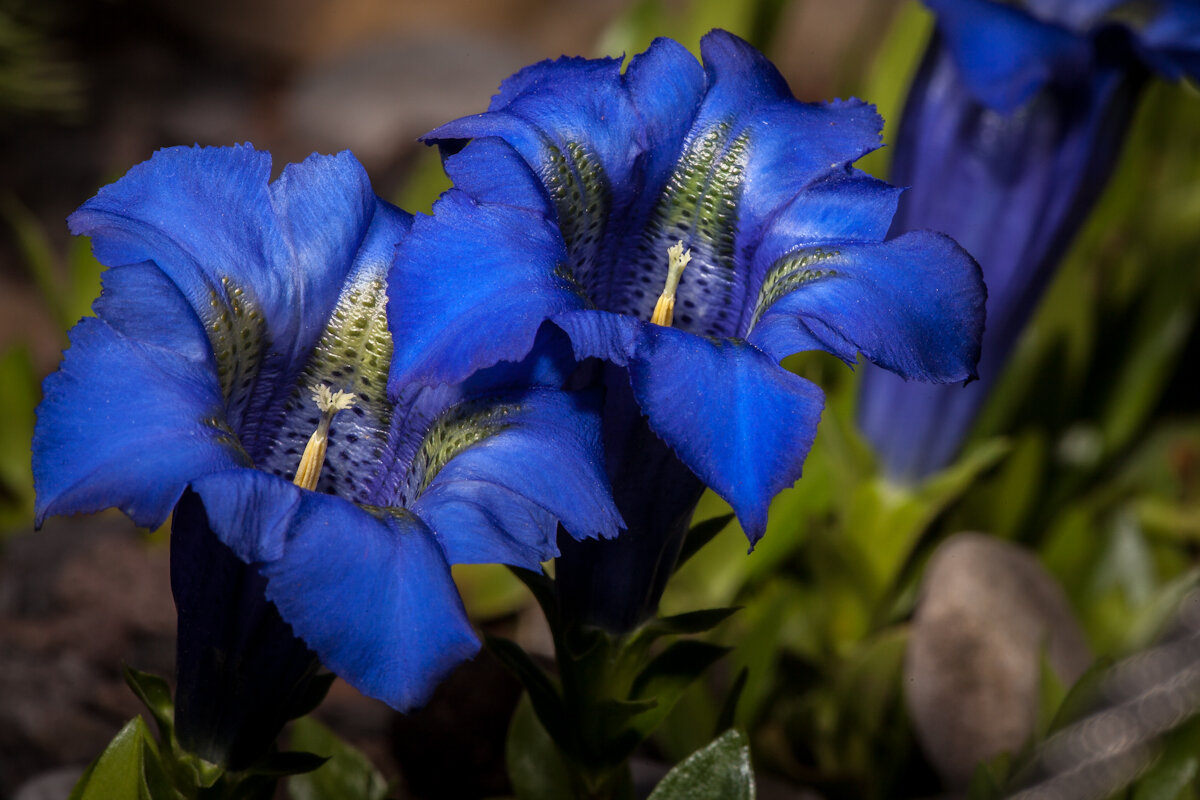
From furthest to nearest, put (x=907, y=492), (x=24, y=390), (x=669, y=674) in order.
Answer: (x=24, y=390) → (x=907, y=492) → (x=669, y=674)

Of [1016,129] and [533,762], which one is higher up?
[1016,129]

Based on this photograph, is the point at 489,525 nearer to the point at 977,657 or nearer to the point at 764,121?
the point at 764,121

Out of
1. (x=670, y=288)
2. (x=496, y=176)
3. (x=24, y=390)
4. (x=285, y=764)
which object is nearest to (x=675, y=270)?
(x=670, y=288)

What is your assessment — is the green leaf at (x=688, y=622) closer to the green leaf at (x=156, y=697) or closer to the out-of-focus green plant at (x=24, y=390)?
the green leaf at (x=156, y=697)

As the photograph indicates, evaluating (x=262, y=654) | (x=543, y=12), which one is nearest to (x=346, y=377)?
(x=262, y=654)

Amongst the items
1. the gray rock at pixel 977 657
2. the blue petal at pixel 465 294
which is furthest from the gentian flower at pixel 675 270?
the gray rock at pixel 977 657

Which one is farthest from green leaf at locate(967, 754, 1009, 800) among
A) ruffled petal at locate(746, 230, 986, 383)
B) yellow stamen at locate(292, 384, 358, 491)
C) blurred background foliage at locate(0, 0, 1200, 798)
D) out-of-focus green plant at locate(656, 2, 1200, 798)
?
yellow stamen at locate(292, 384, 358, 491)
